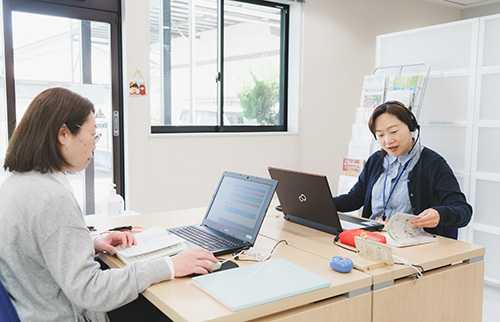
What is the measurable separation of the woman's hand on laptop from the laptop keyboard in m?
0.17

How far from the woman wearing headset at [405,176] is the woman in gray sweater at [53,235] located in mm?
1231

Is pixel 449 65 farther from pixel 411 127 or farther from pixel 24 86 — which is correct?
pixel 24 86

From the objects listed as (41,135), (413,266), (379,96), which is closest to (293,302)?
(413,266)

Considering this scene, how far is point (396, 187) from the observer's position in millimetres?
2184

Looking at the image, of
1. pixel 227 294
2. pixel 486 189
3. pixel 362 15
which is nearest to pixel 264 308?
pixel 227 294

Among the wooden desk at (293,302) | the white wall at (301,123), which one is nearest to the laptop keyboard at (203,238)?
the wooden desk at (293,302)

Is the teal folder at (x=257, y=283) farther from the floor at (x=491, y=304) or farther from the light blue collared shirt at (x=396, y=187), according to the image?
the floor at (x=491, y=304)

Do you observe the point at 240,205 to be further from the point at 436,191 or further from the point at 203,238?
the point at 436,191

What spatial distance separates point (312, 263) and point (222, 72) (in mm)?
3007

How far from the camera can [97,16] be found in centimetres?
348

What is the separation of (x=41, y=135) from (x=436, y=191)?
1659 mm

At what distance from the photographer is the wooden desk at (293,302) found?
1.12 meters

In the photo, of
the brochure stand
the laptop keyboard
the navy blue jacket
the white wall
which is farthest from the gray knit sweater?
the brochure stand

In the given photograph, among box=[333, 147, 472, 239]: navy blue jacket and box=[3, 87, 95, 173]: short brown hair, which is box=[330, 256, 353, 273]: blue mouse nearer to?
box=[333, 147, 472, 239]: navy blue jacket
